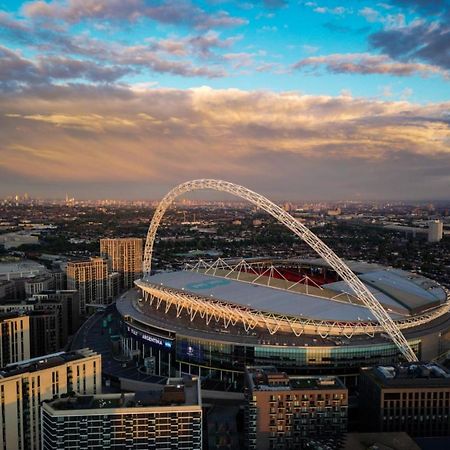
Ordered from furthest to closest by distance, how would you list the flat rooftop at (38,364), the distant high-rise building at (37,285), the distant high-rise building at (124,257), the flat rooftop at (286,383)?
the distant high-rise building at (124,257)
the distant high-rise building at (37,285)
the flat rooftop at (286,383)
the flat rooftop at (38,364)

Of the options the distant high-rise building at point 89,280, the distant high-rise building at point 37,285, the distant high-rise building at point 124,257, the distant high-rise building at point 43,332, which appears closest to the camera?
the distant high-rise building at point 43,332

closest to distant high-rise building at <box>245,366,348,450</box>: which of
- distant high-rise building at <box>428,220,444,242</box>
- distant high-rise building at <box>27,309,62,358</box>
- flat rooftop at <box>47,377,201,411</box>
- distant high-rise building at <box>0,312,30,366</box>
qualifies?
flat rooftop at <box>47,377,201,411</box>

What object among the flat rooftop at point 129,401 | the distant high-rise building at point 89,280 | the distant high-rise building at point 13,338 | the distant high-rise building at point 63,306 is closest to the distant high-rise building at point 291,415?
the flat rooftop at point 129,401

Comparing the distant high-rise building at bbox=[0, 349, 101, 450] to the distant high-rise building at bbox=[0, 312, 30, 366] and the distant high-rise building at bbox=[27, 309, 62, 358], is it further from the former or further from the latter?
the distant high-rise building at bbox=[27, 309, 62, 358]

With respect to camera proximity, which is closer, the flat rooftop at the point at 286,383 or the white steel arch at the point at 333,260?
the flat rooftop at the point at 286,383

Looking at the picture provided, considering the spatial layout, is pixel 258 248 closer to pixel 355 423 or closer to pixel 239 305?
pixel 239 305

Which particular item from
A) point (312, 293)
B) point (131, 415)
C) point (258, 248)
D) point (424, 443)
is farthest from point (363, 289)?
point (258, 248)

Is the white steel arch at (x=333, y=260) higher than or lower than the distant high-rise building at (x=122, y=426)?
higher

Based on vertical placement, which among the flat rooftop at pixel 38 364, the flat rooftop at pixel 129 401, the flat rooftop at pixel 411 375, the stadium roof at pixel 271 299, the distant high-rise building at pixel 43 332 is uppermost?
the stadium roof at pixel 271 299

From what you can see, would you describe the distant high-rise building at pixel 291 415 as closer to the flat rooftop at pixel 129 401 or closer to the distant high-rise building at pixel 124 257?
the flat rooftop at pixel 129 401
